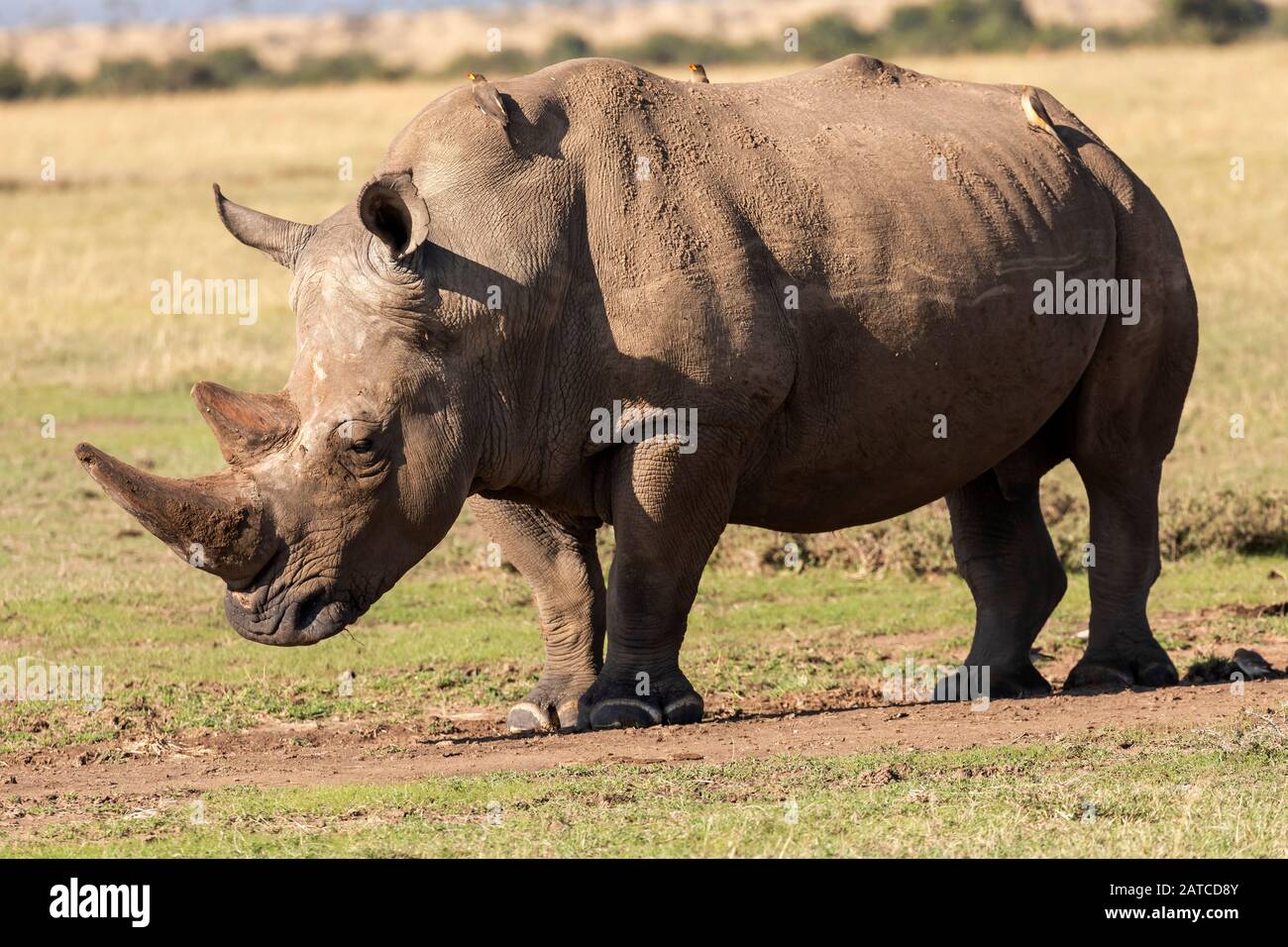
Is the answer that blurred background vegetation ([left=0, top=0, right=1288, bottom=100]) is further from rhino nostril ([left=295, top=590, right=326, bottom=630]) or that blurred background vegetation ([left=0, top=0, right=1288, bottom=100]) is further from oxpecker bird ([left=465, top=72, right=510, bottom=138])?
rhino nostril ([left=295, top=590, right=326, bottom=630])

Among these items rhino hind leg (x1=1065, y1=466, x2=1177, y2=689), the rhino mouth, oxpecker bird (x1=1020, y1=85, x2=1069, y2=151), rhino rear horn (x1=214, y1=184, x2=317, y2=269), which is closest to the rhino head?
the rhino mouth

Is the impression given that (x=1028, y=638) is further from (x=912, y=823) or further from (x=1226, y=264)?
(x=1226, y=264)

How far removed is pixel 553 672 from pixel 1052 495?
17.9 ft

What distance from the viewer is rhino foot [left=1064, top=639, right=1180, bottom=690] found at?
10242 millimetres

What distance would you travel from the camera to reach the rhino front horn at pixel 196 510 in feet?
26.1

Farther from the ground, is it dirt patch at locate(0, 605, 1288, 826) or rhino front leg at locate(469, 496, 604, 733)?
rhino front leg at locate(469, 496, 604, 733)

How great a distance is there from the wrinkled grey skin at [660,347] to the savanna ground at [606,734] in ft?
2.47

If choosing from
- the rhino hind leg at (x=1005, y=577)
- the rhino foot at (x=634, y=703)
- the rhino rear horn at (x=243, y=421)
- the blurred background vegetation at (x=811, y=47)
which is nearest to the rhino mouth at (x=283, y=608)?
the rhino rear horn at (x=243, y=421)

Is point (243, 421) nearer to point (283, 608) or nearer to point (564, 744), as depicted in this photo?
point (283, 608)

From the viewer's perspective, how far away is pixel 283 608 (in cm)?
827

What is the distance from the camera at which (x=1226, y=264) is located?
2427 cm

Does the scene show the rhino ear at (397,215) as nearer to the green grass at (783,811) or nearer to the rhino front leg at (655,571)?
the rhino front leg at (655,571)

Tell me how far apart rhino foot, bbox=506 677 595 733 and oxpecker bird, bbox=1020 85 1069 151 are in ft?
10.2
